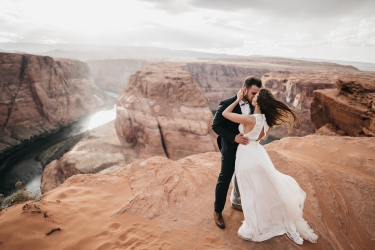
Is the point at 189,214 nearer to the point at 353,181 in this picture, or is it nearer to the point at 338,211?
the point at 338,211

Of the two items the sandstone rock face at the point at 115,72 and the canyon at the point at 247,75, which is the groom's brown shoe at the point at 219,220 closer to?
the canyon at the point at 247,75

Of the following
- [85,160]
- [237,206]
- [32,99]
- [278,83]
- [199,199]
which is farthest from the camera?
[278,83]

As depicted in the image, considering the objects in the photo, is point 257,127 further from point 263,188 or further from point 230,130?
point 263,188

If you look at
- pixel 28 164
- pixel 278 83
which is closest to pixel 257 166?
pixel 28 164

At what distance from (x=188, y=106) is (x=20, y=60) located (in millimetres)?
27698

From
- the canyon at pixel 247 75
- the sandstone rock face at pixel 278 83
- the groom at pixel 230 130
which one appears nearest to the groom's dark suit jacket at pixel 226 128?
the groom at pixel 230 130

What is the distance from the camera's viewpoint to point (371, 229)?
3119 millimetres

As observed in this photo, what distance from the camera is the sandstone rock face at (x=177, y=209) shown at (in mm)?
2789

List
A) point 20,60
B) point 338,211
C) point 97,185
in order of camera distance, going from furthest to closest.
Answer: point 20,60, point 97,185, point 338,211

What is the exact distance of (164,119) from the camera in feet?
69.5

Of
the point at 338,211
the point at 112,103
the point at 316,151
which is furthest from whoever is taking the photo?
the point at 112,103

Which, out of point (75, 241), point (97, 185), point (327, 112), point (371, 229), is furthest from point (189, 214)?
point (327, 112)

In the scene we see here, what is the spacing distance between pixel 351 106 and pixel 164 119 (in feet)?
52.0

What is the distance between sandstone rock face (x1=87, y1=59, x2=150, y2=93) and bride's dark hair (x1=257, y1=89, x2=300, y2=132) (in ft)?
244
